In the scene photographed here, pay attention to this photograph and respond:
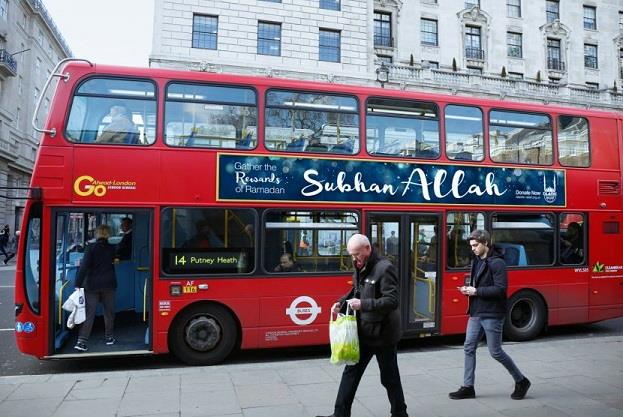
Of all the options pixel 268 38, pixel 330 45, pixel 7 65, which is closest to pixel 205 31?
pixel 268 38

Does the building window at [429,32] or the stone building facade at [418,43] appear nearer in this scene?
→ the stone building facade at [418,43]

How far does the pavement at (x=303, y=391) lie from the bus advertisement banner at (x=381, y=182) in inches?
95.3

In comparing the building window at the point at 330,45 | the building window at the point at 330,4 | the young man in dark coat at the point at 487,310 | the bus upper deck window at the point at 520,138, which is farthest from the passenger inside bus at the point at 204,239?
the building window at the point at 330,4

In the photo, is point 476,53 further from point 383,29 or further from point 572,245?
point 572,245

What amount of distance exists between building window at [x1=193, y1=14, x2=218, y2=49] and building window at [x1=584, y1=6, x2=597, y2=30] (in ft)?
102

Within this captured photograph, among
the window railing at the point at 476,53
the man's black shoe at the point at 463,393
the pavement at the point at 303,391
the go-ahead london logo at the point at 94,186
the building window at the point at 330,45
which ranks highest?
the window railing at the point at 476,53

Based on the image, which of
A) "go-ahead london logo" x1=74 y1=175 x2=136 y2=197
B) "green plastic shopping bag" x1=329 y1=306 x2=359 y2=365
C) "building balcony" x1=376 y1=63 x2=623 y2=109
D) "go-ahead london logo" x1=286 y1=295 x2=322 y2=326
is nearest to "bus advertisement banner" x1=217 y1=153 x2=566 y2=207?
"go-ahead london logo" x1=74 y1=175 x2=136 y2=197

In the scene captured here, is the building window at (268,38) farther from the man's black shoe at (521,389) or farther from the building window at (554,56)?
the man's black shoe at (521,389)

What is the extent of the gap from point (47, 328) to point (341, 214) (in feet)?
14.1

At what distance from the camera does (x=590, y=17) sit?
39938 mm

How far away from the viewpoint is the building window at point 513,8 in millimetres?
37000

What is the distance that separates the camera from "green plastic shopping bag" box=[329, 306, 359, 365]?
3949mm

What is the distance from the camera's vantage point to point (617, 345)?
24.8ft

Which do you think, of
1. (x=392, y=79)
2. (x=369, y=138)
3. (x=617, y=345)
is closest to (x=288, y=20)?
(x=392, y=79)
